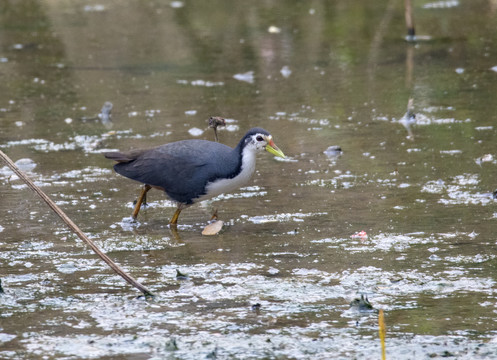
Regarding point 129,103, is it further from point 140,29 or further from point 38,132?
point 140,29

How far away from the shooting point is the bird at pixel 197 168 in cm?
723

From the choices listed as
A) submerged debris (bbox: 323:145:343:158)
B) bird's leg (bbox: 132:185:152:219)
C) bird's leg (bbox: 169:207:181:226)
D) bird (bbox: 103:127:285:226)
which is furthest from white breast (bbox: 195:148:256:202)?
submerged debris (bbox: 323:145:343:158)

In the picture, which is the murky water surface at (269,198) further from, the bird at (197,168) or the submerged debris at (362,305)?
the bird at (197,168)

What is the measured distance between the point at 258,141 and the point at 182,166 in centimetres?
65

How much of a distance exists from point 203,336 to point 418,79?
7559 mm

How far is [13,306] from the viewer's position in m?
5.62

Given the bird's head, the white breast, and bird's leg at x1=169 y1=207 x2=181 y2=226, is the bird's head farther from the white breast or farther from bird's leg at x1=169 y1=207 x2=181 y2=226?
bird's leg at x1=169 y1=207 x2=181 y2=226

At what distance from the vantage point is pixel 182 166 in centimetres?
739

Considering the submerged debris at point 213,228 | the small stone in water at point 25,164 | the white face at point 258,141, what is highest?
the white face at point 258,141

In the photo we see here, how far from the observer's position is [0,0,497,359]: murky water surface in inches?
205

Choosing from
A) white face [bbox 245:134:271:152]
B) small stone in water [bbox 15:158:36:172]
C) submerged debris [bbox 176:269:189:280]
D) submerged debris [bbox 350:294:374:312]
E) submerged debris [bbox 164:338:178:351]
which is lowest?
submerged debris [bbox 164:338:178:351]

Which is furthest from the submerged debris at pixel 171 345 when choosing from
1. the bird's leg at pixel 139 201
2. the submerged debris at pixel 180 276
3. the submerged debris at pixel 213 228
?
the bird's leg at pixel 139 201

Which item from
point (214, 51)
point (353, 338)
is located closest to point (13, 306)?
point (353, 338)

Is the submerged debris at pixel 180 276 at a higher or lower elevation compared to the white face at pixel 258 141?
lower
